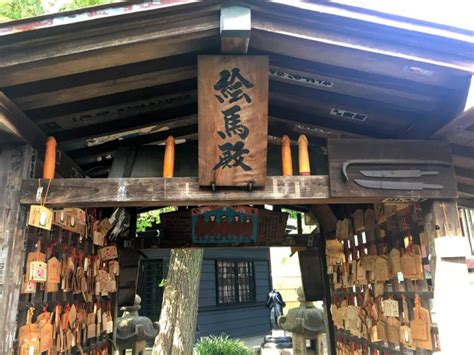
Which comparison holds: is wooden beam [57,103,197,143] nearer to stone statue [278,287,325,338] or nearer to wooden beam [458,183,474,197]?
wooden beam [458,183,474,197]

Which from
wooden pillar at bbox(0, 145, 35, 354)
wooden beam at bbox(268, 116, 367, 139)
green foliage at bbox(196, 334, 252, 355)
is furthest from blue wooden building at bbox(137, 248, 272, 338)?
wooden pillar at bbox(0, 145, 35, 354)

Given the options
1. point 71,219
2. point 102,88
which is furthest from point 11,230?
point 102,88

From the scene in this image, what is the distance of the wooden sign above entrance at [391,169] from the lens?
11.1 ft

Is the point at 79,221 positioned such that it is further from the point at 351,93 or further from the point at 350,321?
the point at 350,321

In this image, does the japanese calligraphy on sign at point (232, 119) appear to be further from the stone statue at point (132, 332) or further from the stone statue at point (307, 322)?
the stone statue at point (307, 322)

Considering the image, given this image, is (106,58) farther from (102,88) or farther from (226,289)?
(226,289)

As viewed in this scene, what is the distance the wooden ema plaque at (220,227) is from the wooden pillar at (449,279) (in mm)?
2958

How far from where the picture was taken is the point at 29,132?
335 centimetres

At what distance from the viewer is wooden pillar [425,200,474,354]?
3150mm

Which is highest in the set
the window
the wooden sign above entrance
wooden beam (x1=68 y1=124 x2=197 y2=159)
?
wooden beam (x1=68 y1=124 x2=197 y2=159)

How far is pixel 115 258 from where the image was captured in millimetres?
5750

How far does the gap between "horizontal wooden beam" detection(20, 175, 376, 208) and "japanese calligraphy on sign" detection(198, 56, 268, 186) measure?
0.33 feet

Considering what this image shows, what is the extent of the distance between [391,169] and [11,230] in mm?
3169

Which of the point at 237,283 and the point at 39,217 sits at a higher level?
the point at 39,217
